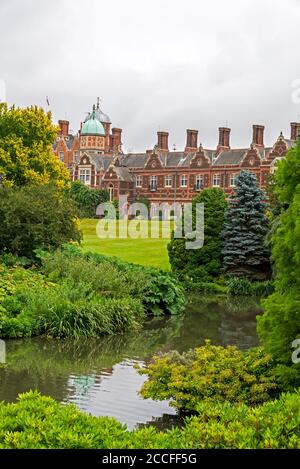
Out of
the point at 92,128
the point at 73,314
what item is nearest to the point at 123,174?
the point at 92,128

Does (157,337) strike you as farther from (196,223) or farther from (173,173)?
(173,173)

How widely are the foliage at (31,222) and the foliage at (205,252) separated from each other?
27.6 feet

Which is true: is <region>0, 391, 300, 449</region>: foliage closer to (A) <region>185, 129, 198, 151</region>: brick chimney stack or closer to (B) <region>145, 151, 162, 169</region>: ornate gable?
(A) <region>185, 129, 198, 151</region>: brick chimney stack

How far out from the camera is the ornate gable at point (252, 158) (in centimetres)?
6712

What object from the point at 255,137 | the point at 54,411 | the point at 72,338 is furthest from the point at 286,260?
the point at 255,137

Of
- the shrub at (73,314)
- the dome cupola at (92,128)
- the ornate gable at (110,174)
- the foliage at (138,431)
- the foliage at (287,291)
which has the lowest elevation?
the shrub at (73,314)

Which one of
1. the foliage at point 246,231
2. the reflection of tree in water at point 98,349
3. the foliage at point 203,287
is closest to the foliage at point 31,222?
the reflection of tree in water at point 98,349

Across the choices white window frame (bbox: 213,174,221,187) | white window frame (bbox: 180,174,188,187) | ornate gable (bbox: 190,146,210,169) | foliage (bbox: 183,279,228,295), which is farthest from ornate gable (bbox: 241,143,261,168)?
foliage (bbox: 183,279,228,295)

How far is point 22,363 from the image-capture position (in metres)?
13.4

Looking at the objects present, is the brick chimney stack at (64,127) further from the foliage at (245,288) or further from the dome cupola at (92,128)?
the foliage at (245,288)

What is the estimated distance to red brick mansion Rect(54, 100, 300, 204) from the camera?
67688 millimetres

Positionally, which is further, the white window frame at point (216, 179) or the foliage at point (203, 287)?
the white window frame at point (216, 179)

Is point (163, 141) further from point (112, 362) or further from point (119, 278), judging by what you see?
point (112, 362)

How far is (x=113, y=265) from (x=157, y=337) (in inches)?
208
